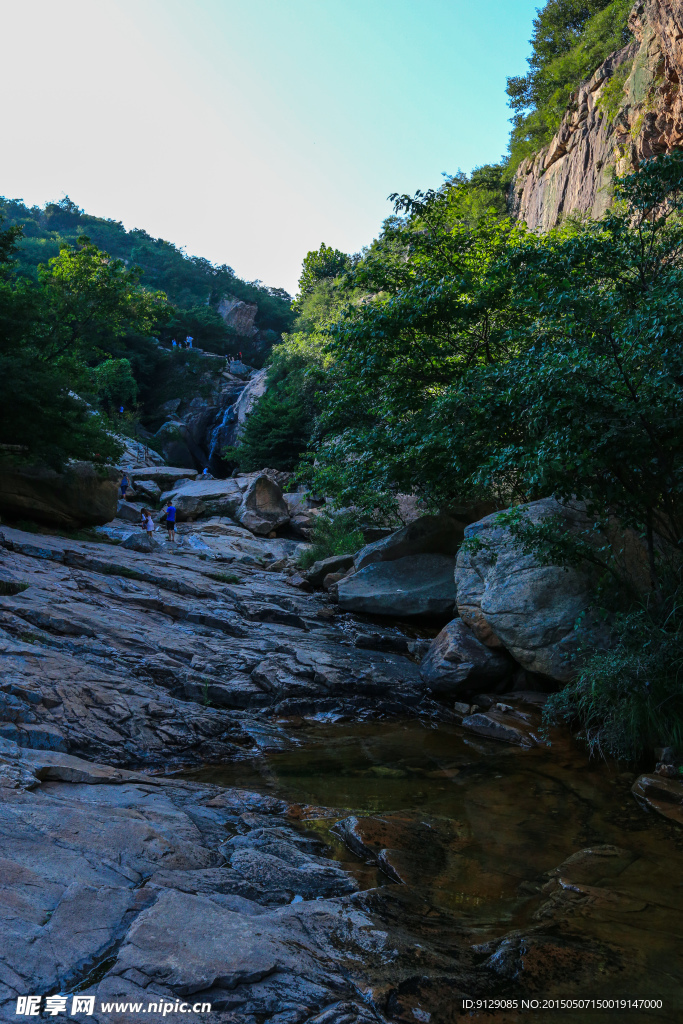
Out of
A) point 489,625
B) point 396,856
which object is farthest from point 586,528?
point 396,856

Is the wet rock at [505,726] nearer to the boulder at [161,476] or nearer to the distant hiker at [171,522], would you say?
the distant hiker at [171,522]

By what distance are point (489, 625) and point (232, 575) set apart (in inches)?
300

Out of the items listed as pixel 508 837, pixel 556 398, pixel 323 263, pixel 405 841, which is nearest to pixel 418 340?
pixel 556 398

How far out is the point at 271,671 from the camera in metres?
8.92

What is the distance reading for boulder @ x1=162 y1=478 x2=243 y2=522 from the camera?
26062 millimetres

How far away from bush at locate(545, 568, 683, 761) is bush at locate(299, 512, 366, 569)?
1044 cm

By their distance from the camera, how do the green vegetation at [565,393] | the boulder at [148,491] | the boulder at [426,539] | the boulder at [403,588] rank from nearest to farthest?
the green vegetation at [565,393] → the boulder at [403,588] → the boulder at [426,539] → the boulder at [148,491]

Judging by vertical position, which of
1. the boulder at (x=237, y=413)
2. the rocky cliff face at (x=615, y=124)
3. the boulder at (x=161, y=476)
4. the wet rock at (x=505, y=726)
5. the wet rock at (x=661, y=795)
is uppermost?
the rocky cliff face at (x=615, y=124)

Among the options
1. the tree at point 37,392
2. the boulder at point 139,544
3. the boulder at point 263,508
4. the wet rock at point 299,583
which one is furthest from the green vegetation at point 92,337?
the boulder at point 263,508

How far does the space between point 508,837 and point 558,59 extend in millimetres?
36421

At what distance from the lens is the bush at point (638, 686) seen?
21.4 feet

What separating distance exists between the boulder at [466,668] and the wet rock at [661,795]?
120 inches

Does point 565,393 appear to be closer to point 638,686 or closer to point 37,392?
point 638,686

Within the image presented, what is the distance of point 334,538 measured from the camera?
60.5 ft
